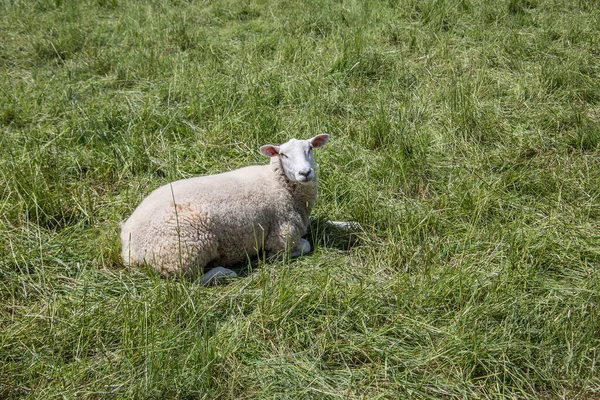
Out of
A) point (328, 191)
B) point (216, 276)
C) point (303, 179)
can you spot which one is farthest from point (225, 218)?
point (328, 191)

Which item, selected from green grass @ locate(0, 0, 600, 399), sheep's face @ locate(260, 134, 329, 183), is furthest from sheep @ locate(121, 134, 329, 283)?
green grass @ locate(0, 0, 600, 399)

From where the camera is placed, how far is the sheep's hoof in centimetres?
323

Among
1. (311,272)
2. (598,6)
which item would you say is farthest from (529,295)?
(598,6)

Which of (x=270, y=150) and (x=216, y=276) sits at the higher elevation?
(x=270, y=150)

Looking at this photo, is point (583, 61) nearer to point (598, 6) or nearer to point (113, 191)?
point (598, 6)

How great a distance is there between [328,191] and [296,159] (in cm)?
66

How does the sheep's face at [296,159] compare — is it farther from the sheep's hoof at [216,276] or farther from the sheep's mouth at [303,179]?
the sheep's hoof at [216,276]

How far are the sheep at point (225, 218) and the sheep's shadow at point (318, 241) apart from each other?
0.02 metres

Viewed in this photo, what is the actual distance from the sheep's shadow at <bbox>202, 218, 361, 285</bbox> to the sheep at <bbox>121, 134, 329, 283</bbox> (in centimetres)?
2

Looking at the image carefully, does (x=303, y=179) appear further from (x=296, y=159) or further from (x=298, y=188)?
(x=298, y=188)

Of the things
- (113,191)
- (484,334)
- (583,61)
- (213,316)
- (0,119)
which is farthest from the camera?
(583,61)

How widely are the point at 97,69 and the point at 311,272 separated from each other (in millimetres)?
3745

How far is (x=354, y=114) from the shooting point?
16.3 ft

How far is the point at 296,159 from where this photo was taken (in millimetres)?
3473
